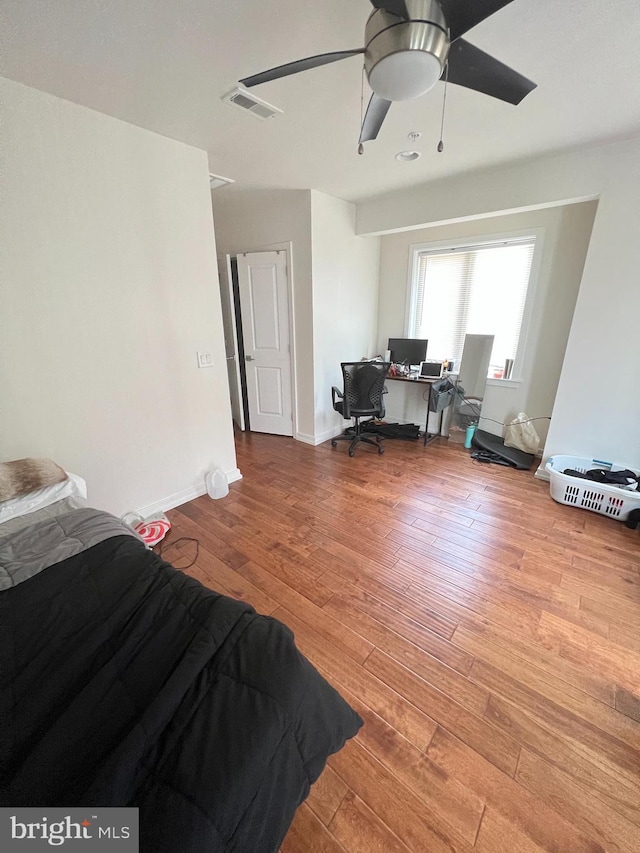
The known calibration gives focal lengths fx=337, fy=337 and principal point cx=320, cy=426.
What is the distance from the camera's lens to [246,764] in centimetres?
67

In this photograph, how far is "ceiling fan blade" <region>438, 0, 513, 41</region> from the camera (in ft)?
3.47

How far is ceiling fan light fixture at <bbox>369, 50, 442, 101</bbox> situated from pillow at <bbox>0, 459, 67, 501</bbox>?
2.22 m

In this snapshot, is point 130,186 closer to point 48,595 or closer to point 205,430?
point 205,430

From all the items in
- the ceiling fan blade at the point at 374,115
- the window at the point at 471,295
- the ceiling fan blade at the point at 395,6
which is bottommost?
the window at the point at 471,295

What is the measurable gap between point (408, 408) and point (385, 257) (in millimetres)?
1961

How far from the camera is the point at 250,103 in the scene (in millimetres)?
1865

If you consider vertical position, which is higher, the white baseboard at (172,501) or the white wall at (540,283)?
the white wall at (540,283)

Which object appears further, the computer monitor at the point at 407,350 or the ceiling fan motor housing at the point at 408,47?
the computer monitor at the point at 407,350

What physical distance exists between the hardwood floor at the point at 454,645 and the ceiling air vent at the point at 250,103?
258cm

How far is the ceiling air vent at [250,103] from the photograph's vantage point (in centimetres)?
178

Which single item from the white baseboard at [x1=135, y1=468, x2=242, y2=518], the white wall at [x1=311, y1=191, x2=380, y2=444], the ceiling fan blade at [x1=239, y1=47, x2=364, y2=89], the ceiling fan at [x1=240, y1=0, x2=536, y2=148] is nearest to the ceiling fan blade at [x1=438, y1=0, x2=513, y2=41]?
the ceiling fan at [x1=240, y1=0, x2=536, y2=148]

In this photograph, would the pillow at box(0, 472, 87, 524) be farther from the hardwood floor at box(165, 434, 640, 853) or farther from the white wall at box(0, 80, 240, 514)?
the hardwood floor at box(165, 434, 640, 853)
